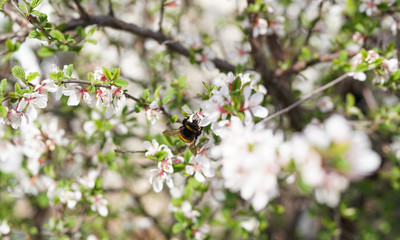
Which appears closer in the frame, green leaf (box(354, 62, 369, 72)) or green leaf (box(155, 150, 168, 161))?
green leaf (box(155, 150, 168, 161))

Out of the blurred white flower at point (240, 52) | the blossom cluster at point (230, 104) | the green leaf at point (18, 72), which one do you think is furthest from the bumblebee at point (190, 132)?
the blurred white flower at point (240, 52)

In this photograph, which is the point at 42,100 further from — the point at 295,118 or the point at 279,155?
the point at 295,118

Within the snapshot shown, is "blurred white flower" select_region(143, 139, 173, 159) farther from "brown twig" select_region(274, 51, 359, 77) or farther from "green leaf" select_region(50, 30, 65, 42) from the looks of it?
"brown twig" select_region(274, 51, 359, 77)

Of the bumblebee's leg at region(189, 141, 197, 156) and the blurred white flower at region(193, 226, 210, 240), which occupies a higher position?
the bumblebee's leg at region(189, 141, 197, 156)

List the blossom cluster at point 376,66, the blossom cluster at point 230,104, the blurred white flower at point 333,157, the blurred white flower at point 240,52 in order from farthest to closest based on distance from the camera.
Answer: the blurred white flower at point 240,52 → the blossom cluster at point 376,66 → the blossom cluster at point 230,104 → the blurred white flower at point 333,157

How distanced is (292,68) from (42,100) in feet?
4.85

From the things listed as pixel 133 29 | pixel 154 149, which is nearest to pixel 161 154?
pixel 154 149

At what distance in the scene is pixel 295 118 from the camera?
7.75 ft

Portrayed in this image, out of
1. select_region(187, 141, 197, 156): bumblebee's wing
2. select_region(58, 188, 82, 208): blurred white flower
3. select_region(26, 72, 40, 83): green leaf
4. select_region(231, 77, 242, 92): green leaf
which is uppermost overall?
select_region(231, 77, 242, 92): green leaf

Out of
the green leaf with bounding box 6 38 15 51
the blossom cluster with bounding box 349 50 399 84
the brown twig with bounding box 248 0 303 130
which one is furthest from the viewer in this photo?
the brown twig with bounding box 248 0 303 130

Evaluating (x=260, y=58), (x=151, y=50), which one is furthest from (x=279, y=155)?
(x=151, y=50)

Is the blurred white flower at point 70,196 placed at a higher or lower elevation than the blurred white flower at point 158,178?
lower

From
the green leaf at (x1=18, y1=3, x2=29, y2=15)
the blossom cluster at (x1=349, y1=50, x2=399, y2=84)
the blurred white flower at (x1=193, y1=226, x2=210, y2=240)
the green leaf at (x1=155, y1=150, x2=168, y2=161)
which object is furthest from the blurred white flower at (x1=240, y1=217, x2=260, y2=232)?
the green leaf at (x1=18, y1=3, x2=29, y2=15)

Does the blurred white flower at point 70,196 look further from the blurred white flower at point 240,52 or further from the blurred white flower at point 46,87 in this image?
the blurred white flower at point 240,52
